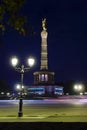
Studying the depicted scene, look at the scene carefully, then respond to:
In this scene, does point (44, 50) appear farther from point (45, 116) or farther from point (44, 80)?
point (45, 116)

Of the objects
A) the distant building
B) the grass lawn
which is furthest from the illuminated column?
the grass lawn

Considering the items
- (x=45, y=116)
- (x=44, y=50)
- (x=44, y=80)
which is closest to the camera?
(x=45, y=116)

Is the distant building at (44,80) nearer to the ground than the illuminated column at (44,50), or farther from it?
nearer to the ground

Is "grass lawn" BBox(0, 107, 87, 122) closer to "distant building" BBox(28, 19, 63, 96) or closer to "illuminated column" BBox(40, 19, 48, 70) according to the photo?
"illuminated column" BBox(40, 19, 48, 70)

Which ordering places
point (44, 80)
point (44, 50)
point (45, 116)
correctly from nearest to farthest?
1. point (45, 116)
2. point (44, 80)
3. point (44, 50)

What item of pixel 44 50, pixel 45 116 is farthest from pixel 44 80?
pixel 45 116

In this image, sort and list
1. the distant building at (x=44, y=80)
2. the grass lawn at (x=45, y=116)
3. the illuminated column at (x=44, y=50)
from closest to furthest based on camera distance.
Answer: the grass lawn at (x=45, y=116), the illuminated column at (x=44, y=50), the distant building at (x=44, y=80)

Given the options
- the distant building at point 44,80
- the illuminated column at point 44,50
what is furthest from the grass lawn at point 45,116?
the distant building at point 44,80

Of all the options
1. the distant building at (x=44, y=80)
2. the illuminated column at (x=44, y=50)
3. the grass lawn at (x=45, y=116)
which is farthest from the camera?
the distant building at (x=44, y=80)

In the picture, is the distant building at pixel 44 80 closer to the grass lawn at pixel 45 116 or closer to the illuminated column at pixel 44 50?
the illuminated column at pixel 44 50
